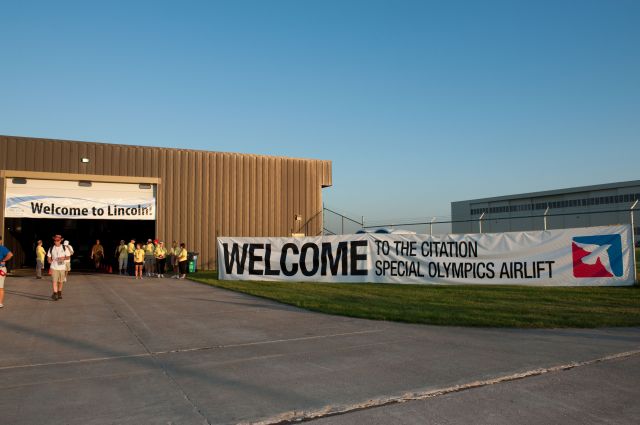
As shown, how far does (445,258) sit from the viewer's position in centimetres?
1639

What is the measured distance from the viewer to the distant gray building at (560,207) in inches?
2210

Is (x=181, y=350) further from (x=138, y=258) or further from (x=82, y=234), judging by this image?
(x=82, y=234)

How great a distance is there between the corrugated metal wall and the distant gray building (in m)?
25.9

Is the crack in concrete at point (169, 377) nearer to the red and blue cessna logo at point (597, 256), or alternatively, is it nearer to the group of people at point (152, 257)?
the group of people at point (152, 257)

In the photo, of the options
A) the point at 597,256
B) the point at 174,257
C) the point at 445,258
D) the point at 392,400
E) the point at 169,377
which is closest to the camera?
the point at 392,400

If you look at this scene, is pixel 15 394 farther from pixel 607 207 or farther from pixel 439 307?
pixel 607 207

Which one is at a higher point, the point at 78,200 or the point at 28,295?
the point at 78,200

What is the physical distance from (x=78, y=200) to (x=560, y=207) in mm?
60651

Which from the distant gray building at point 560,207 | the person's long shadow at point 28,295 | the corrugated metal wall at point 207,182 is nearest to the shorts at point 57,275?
the person's long shadow at point 28,295

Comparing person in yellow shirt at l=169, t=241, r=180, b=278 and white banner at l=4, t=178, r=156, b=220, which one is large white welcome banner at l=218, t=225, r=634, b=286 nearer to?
person in yellow shirt at l=169, t=241, r=180, b=278

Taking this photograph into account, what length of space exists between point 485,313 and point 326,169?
20.0 metres

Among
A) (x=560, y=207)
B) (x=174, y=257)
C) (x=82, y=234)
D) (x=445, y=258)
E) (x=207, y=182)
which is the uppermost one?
(x=560, y=207)

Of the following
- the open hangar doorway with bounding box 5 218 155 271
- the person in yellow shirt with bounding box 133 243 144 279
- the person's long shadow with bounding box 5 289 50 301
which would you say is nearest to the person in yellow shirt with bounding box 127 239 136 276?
the person in yellow shirt with bounding box 133 243 144 279

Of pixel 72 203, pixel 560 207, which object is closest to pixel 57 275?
pixel 72 203
